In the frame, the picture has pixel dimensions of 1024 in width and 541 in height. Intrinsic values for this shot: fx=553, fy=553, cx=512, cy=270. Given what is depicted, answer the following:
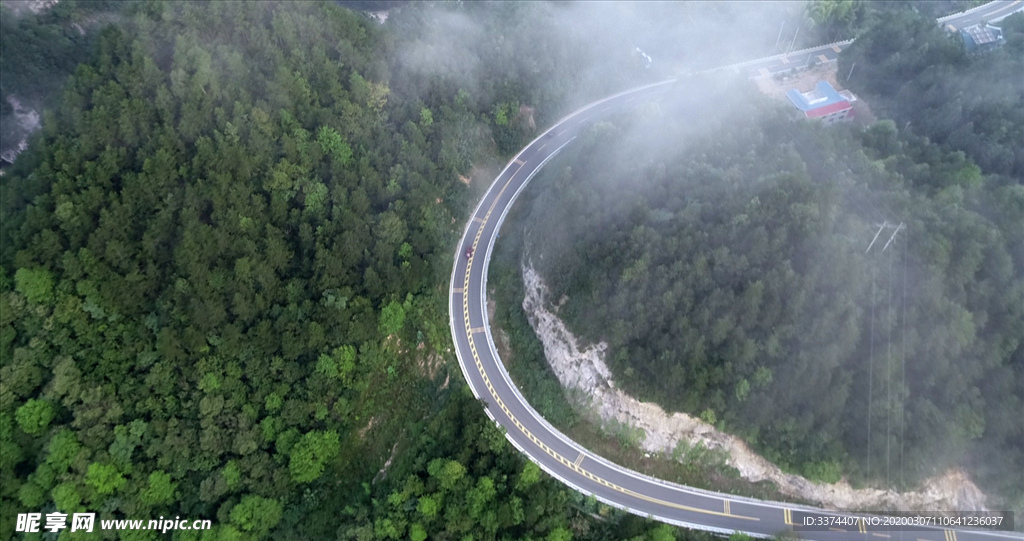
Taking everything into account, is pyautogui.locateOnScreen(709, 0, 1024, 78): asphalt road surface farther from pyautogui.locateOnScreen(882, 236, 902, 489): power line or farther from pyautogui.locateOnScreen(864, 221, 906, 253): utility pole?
pyautogui.locateOnScreen(882, 236, 902, 489): power line

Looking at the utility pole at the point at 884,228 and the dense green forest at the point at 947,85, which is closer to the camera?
the utility pole at the point at 884,228

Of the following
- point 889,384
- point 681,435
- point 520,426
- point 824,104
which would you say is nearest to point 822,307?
point 889,384

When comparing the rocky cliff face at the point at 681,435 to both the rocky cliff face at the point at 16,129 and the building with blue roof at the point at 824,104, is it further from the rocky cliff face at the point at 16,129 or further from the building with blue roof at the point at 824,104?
the rocky cliff face at the point at 16,129

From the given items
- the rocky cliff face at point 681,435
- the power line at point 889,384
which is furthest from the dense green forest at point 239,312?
the power line at point 889,384

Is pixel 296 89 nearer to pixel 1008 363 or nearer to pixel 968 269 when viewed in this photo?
pixel 968 269

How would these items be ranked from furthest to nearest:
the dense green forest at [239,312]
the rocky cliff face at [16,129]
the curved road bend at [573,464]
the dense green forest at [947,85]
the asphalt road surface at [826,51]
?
the asphalt road surface at [826,51], the rocky cliff face at [16,129], the dense green forest at [947,85], the dense green forest at [239,312], the curved road bend at [573,464]

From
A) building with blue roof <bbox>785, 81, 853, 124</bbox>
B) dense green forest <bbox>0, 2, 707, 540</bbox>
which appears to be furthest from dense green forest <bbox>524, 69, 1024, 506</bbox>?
building with blue roof <bbox>785, 81, 853, 124</bbox>

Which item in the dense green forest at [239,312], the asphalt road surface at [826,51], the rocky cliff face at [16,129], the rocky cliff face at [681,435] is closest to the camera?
the rocky cliff face at [681,435]
